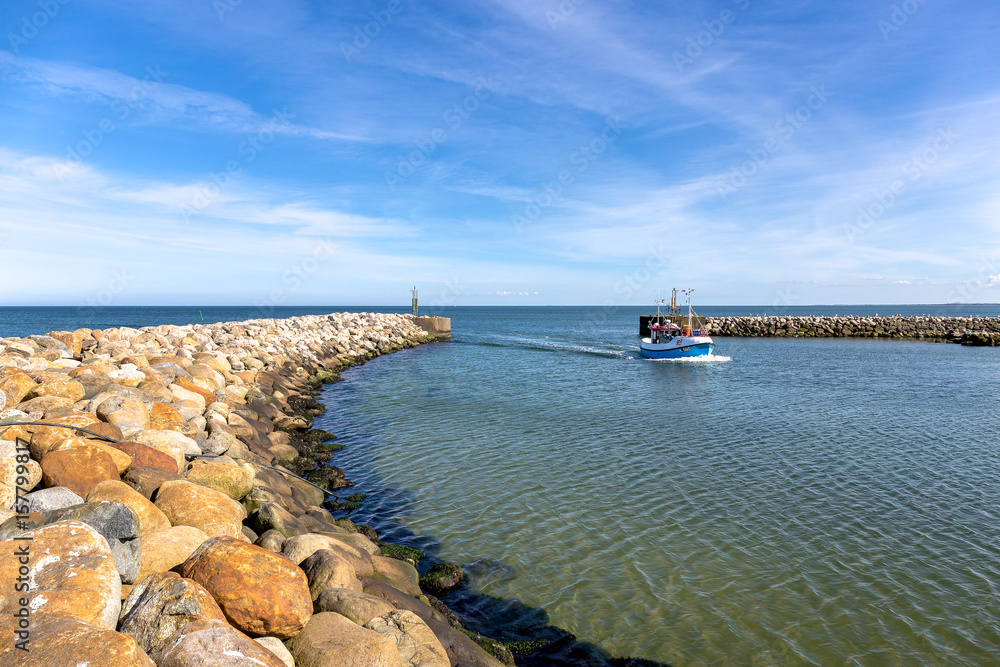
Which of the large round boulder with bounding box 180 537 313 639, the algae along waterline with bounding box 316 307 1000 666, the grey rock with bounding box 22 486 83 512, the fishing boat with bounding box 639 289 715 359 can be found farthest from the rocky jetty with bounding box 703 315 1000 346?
the grey rock with bounding box 22 486 83 512

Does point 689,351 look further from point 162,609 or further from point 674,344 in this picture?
point 162,609

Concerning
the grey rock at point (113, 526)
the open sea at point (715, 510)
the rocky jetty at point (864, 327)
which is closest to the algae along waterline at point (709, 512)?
the open sea at point (715, 510)

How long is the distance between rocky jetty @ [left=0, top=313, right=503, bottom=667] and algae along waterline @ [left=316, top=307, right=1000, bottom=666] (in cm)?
184

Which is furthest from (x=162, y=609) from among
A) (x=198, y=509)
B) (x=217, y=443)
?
(x=217, y=443)

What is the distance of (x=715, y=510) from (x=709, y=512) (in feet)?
0.59

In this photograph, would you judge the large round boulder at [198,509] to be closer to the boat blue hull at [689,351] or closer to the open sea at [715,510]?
the open sea at [715,510]

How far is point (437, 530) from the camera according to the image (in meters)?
9.31

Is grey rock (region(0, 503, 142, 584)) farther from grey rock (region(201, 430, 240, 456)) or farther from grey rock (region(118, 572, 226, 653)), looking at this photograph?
grey rock (region(201, 430, 240, 456))

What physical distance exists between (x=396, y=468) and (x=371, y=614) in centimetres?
742

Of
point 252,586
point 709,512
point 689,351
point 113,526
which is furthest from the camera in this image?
point 689,351

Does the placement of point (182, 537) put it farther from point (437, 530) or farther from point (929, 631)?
point (929, 631)

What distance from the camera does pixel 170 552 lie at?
5.21 meters

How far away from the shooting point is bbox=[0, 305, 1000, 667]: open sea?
6543 millimetres

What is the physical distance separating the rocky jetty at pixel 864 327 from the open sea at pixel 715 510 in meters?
40.7
